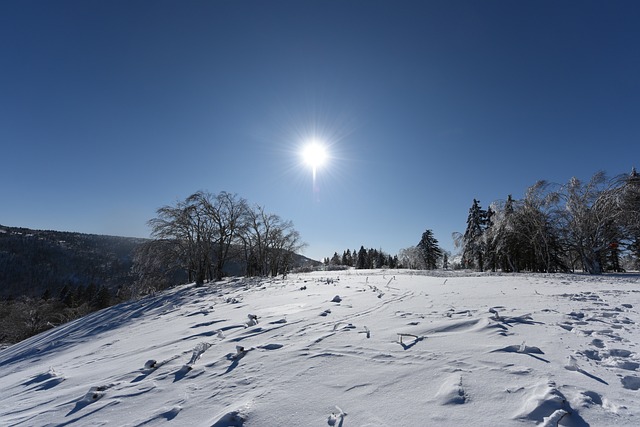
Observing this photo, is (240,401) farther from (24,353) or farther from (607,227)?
(607,227)

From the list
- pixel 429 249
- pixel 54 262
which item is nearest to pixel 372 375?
pixel 429 249

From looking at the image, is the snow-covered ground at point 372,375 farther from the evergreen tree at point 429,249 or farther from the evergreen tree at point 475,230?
the evergreen tree at point 429,249

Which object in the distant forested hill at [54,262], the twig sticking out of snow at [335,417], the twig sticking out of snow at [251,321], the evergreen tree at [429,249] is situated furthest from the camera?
the distant forested hill at [54,262]

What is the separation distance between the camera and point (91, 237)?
560ft

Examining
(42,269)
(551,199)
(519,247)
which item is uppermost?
(551,199)

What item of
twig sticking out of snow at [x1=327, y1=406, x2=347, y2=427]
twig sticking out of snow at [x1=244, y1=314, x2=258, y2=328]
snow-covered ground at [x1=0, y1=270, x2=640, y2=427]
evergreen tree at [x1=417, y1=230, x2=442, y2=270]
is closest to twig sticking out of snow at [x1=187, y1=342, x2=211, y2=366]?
snow-covered ground at [x1=0, y1=270, x2=640, y2=427]

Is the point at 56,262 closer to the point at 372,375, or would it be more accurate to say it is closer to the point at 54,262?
the point at 54,262

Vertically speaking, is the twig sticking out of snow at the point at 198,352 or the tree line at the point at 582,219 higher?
the tree line at the point at 582,219

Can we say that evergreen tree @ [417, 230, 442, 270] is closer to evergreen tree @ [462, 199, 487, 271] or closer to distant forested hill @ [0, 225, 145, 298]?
evergreen tree @ [462, 199, 487, 271]

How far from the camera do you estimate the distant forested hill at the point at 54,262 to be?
11081 centimetres

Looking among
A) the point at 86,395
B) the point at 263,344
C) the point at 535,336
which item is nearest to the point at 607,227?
the point at 535,336

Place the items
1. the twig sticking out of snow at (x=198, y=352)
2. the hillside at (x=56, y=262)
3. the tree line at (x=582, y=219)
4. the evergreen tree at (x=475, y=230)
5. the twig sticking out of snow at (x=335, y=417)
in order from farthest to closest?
the hillside at (x=56, y=262)
the evergreen tree at (x=475, y=230)
the tree line at (x=582, y=219)
the twig sticking out of snow at (x=198, y=352)
the twig sticking out of snow at (x=335, y=417)

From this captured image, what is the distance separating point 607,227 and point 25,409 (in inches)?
1287

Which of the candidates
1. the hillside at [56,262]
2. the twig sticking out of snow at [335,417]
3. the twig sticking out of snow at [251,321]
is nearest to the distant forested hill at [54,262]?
the hillside at [56,262]
